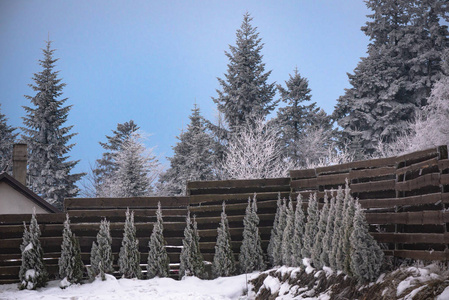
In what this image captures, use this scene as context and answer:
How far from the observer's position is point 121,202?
11.9 m

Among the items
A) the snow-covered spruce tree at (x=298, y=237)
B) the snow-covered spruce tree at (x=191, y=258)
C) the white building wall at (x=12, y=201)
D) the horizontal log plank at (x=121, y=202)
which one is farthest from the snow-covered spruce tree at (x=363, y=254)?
the white building wall at (x=12, y=201)

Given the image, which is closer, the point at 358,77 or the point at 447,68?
the point at 447,68

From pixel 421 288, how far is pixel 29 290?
879cm

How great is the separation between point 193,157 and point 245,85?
6745 millimetres

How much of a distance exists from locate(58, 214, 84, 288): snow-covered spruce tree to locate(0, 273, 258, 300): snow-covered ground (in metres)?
0.26

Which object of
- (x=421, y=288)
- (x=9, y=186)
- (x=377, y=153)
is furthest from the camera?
(x=377, y=153)

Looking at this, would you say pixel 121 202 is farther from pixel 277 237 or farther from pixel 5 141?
pixel 5 141

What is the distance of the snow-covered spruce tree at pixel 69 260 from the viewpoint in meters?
10.9

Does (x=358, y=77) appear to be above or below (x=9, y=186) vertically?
above

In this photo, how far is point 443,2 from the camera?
106 feet

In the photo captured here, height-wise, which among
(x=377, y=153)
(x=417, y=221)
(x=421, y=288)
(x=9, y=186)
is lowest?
(x=421, y=288)

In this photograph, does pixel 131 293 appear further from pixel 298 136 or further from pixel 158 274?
pixel 298 136

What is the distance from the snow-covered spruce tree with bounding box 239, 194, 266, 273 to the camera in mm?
11367

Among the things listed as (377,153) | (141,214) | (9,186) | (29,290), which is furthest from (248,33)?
(29,290)
